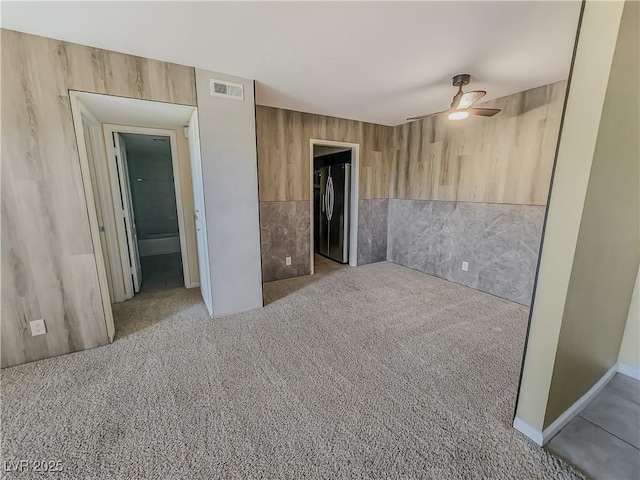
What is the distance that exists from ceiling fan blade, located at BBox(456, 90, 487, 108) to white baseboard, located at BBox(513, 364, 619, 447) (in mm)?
2447

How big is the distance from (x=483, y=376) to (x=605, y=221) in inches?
51.4

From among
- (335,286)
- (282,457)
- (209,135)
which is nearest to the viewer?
(282,457)

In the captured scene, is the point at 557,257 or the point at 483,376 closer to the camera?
the point at 557,257

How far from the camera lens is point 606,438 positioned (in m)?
1.50

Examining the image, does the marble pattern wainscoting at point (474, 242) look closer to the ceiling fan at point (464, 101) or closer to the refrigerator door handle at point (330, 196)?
the refrigerator door handle at point (330, 196)

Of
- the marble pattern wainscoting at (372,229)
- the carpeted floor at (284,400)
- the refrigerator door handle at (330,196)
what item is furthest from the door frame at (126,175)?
the marble pattern wainscoting at (372,229)

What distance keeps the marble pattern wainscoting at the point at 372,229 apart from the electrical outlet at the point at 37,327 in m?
3.99

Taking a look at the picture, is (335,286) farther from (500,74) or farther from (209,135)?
(500,74)

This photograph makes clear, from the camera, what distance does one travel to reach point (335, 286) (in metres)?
3.83

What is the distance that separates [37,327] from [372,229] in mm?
4321

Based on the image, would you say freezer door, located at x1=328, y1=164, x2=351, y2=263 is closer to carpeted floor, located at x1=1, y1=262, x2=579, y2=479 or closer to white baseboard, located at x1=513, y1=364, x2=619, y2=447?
carpeted floor, located at x1=1, y1=262, x2=579, y2=479

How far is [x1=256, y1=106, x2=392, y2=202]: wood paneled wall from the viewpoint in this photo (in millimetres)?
3699

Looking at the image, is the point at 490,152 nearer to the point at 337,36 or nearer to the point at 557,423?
the point at 337,36

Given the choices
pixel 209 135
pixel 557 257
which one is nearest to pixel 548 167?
pixel 557 257
